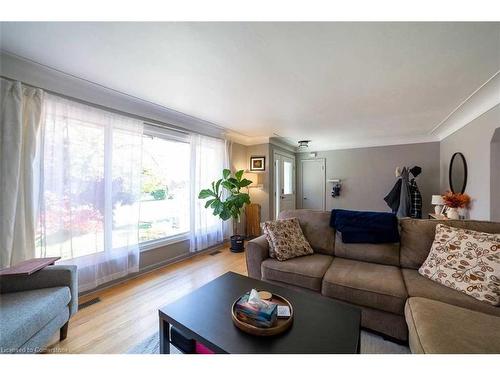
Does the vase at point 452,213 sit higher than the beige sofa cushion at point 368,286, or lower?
higher

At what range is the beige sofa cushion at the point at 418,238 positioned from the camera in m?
1.74

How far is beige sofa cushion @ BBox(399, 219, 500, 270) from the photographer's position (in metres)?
1.74

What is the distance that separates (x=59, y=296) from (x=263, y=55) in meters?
2.31

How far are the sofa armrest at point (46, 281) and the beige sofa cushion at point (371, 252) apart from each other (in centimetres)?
236

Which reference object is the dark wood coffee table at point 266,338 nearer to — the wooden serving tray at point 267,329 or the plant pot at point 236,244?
the wooden serving tray at point 267,329

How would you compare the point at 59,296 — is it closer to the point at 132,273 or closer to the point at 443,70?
the point at 132,273

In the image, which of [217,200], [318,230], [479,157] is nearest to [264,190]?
[217,200]

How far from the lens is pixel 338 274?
1.70 metres

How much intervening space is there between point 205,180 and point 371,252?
2.69 meters

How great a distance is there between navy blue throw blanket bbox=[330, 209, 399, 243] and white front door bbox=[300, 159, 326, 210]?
349 cm

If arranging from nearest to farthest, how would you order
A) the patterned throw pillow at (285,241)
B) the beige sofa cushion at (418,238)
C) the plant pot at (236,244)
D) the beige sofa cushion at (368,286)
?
1. the beige sofa cushion at (368,286)
2. the beige sofa cushion at (418,238)
3. the patterned throw pillow at (285,241)
4. the plant pot at (236,244)

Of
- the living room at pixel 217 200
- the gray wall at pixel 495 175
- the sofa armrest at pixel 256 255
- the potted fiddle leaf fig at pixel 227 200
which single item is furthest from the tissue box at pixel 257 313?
the gray wall at pixel 495 175

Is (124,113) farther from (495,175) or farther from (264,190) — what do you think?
(495,175)
